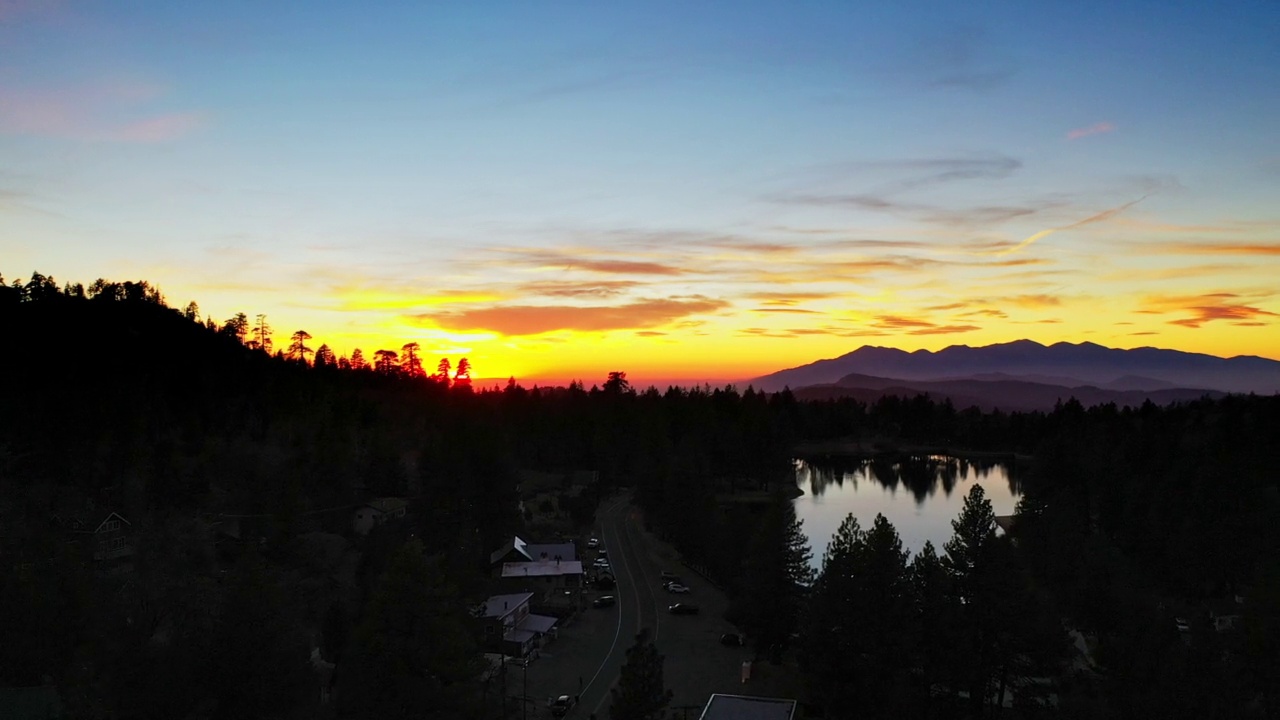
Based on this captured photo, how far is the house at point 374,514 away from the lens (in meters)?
40.6

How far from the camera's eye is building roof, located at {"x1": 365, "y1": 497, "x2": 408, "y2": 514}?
41.6 meters

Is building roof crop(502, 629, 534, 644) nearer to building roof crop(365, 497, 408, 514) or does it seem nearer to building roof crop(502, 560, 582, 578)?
building roof crop(502, 560, 582, 578)

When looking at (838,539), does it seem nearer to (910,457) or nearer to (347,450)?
Result: (347,450)

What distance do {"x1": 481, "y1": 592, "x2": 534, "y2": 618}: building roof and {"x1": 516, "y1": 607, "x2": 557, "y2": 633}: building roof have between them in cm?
61

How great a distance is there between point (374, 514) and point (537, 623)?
18146mm

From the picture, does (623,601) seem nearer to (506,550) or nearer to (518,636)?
(518,636)

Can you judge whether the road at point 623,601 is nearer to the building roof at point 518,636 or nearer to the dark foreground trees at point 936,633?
the building roof at point 518,636

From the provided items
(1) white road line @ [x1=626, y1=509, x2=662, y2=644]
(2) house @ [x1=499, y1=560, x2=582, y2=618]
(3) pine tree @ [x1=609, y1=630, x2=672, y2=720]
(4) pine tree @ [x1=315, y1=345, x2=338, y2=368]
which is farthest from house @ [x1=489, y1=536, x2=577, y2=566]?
Answer: (4) pine tree @ [x1=315, y1=345, x2=338, y2=368]

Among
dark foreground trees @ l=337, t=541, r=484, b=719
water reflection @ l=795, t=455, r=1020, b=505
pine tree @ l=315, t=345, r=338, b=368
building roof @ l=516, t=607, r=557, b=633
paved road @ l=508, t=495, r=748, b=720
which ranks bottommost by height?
paved road @ l=508, t=495, r=748, b=720

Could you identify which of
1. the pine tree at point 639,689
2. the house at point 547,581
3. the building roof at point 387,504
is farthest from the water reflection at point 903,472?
the pine tree at point 639,689

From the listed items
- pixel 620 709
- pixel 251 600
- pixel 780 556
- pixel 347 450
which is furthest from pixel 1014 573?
pixel 347 450

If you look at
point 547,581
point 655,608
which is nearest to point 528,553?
point 547,581

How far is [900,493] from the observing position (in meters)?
66.0

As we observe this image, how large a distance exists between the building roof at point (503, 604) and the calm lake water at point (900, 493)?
17.1 meters
